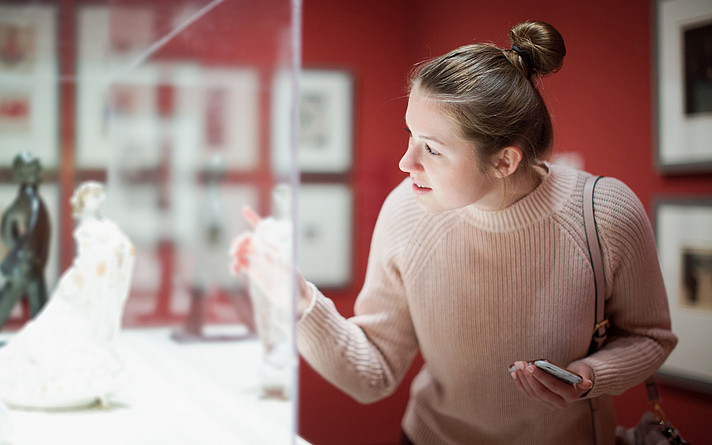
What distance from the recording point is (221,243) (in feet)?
3.34

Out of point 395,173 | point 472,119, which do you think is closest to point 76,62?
point 395,173

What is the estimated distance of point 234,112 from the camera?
3.21ft

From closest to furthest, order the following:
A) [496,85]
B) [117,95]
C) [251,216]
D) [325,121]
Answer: [496,85], [251,216], [117,95], [325,121]

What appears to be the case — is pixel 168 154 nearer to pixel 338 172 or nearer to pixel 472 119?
pixel 472 119

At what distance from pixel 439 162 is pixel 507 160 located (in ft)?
0.31

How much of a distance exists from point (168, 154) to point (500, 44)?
596 millimetres

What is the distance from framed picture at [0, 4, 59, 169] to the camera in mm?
1033

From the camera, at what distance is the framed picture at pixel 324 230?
1474mm

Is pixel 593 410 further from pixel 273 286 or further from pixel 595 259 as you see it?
pixel 273 286

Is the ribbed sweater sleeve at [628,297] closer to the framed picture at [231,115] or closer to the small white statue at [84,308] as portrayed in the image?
the framed picture at [231,115]

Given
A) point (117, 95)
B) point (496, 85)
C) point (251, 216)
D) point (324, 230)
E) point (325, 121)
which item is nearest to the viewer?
point (496, 85)

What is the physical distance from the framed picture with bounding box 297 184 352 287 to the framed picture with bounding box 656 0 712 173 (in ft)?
2.13

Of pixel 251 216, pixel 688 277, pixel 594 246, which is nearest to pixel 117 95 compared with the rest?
pixel 251 216

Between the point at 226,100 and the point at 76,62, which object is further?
the point at 76,62
